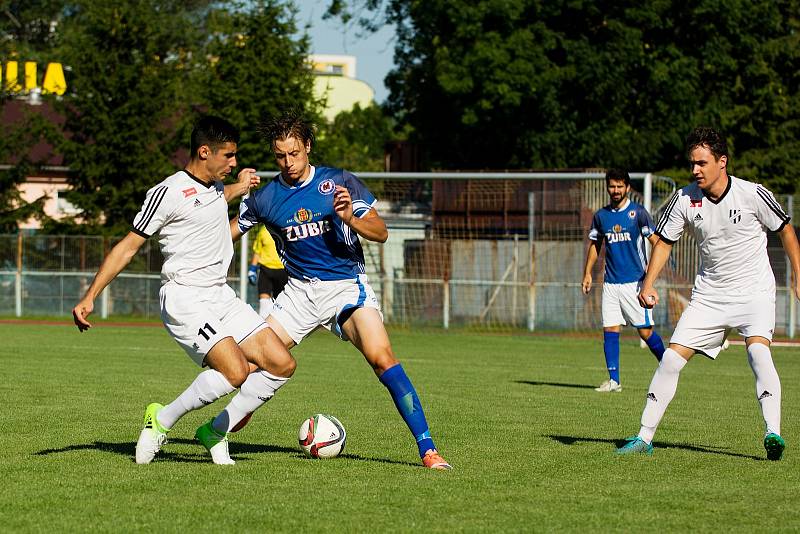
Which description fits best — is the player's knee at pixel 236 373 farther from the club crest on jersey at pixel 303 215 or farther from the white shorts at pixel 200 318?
the club crest on jersey at pixel 303 215

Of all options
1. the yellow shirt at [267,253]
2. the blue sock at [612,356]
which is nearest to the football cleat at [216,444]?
the blue sock at [612,356]

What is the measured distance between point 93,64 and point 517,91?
1132 cm

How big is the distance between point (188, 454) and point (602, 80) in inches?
1095

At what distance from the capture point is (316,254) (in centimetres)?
788

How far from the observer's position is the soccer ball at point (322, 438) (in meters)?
7.74

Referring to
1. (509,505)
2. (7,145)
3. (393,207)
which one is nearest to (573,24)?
(393,207)

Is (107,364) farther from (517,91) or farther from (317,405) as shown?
(517,91)

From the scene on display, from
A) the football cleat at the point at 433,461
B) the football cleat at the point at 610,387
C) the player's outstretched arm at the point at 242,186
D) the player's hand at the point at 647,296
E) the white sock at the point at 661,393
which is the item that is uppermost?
the player's outstretched arm at the point at 242,186

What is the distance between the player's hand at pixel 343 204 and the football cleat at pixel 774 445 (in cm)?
304

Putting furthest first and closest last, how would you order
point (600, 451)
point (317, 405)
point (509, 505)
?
point (317, 405), point (600, 451), point (509, 505)

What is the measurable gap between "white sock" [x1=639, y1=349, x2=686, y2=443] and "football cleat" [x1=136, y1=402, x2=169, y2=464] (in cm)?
313

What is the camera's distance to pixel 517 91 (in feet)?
111

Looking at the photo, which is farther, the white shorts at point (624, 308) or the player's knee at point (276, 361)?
the white shorts at point (624, 308)

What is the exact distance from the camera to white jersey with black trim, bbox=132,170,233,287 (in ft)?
23.8
